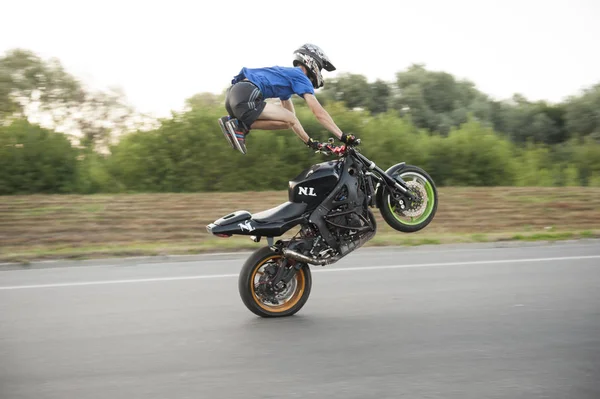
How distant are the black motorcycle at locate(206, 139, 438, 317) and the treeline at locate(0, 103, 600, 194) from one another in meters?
12.7

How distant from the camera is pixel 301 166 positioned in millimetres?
21125

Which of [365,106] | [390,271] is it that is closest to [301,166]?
[365,106]

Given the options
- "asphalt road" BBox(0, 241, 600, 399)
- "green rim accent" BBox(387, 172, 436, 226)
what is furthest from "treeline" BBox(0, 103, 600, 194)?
"green rim accent" BBox(387, 172, 436, 226)

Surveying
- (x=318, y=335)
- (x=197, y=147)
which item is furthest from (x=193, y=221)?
(x=318, y=335)

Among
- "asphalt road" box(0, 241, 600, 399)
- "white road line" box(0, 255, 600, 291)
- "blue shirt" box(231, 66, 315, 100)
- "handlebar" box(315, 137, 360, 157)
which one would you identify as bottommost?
"asphalt road" box(0, 241, 600, 399)

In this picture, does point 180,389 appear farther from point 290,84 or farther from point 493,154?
point 493,154

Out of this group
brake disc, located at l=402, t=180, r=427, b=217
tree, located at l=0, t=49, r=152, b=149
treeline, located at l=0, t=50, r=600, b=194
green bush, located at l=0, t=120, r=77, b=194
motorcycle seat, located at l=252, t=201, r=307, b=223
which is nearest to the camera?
motorcycle seat, located at l=252, t=201, r=307, b=223

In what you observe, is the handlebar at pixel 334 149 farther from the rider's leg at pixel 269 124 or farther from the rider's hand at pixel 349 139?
the rider's leg at pixel 269 124

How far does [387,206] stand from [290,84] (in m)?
1.56

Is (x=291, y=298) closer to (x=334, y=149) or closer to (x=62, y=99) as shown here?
(x=334, y=149)

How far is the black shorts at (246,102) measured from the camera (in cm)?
717

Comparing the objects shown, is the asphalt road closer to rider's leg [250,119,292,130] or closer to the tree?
rider's leg [250,119,292,130]

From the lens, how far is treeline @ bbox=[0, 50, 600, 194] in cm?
1967

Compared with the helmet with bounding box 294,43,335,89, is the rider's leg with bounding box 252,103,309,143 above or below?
below
